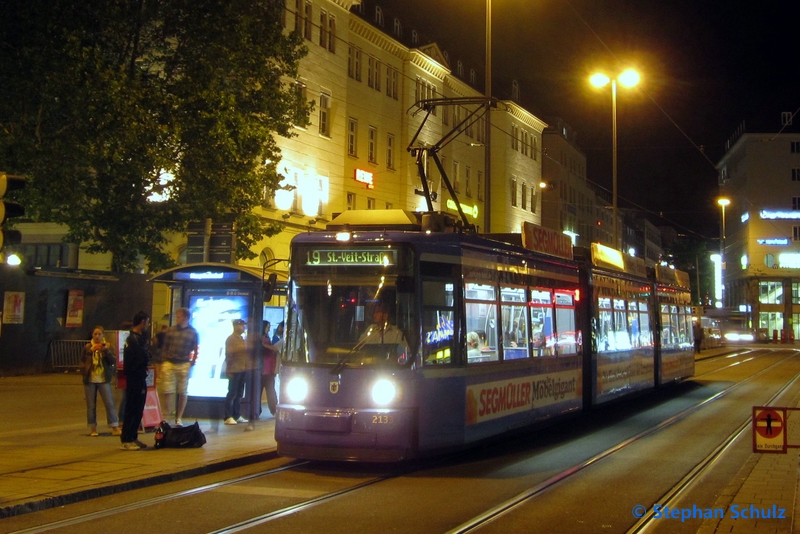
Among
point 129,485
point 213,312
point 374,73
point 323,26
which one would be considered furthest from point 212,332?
point 374,73

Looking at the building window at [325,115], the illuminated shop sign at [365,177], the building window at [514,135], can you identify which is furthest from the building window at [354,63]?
the building window at [514,135]

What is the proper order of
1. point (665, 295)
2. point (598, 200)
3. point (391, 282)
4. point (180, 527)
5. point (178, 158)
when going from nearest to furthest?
point (180, 527) → point (391, 282) → point (665, 295) → point (178, 158) → point (598, 200)

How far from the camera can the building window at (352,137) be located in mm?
44531

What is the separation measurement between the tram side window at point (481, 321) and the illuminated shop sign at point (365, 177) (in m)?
31.9

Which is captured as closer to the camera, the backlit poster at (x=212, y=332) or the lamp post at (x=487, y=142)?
the backlit poster at (x=212, y=332)

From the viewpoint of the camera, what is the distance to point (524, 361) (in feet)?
46.4

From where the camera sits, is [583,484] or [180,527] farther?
[583,484]

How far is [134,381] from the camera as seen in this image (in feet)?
41.4

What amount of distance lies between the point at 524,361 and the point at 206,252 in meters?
6.77

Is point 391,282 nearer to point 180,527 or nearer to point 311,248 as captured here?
point 311,248

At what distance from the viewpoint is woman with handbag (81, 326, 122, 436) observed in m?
13.9

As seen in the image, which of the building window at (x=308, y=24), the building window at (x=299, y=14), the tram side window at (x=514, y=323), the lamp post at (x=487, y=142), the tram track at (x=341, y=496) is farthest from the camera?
the building window at (x=308, y=24)

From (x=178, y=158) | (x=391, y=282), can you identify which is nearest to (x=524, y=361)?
(x=391, y=282)

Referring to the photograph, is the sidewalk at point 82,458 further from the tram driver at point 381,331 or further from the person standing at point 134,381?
the tram driver at point 381,331
